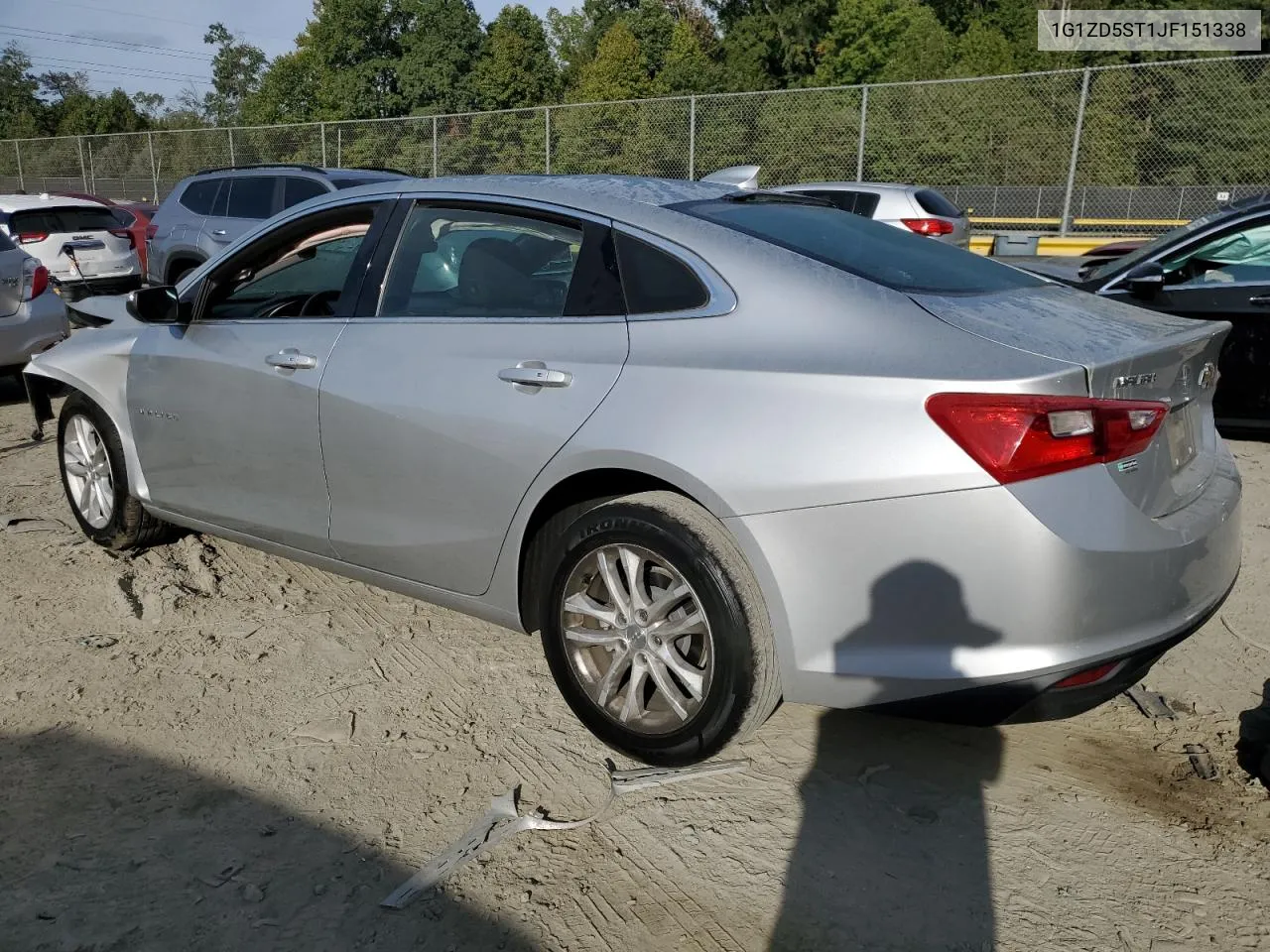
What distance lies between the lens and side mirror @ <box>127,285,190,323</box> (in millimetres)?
4059

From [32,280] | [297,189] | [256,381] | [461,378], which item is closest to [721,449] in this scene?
[461,378]

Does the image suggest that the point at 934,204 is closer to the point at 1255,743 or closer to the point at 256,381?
the point at 256,381

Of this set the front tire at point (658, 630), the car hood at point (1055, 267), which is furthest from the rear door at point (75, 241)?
the front tire at point (658, 630)

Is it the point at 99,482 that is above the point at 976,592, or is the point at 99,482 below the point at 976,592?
below

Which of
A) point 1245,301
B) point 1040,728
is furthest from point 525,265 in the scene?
point 1245,301

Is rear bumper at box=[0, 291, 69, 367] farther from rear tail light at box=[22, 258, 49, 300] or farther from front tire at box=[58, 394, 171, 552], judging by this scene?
front tire at box=[58, 394, 171, 552]

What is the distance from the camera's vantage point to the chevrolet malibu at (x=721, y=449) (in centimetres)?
241

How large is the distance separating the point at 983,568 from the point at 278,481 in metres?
2.43

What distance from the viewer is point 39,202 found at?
13258mm

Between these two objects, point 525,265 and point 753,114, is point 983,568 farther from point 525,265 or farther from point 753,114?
point 753,114

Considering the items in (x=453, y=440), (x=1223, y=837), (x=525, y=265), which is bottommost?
(x=1223, y=837)

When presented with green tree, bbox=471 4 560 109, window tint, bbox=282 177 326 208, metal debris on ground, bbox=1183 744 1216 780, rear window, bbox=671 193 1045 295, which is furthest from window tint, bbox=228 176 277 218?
green tree, bbox=471 4 560 109

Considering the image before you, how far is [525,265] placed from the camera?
10.9 ft

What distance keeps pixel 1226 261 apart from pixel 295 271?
16.4 feet
